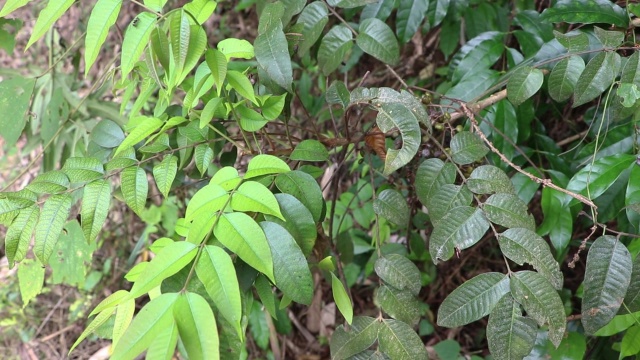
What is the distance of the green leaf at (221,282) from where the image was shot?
1.88 feet

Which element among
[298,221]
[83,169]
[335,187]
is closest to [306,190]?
[298,221]

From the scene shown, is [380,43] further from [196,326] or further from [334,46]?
[196,326]

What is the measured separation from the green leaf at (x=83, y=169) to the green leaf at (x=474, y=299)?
60 cm

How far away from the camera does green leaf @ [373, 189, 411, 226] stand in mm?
862

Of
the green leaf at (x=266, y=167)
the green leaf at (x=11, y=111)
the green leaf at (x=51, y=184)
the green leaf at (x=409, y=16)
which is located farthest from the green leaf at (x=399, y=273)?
the green leaf at (x=11, y=111)

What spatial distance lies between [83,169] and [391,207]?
0.53 m

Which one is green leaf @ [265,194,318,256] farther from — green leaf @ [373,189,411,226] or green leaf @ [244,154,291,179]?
green leaf @ [373,189,411,226]

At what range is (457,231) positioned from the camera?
2.37 feet

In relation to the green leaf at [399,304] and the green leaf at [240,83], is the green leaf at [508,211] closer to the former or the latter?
the green leaf at [399,304]

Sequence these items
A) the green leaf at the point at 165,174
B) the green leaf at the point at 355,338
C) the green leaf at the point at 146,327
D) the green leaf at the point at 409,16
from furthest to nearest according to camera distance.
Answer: the green leaf at the point at 409,16, the green leaf at the point at 165,174, the green leaf at the point at 355,338, the green leaf at the point at 146,327

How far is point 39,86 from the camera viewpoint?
169cm

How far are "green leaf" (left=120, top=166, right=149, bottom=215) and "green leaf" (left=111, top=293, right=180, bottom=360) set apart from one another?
0.32 m

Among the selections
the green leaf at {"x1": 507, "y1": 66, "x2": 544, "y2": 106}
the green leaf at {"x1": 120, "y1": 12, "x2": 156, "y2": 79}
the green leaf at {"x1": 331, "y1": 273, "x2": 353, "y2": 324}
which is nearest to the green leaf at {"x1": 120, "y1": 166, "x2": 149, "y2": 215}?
the green leaf at {"x1": 120, "y1": 12, "x2": 156, "y2": 79}

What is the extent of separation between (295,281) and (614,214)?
74cm
